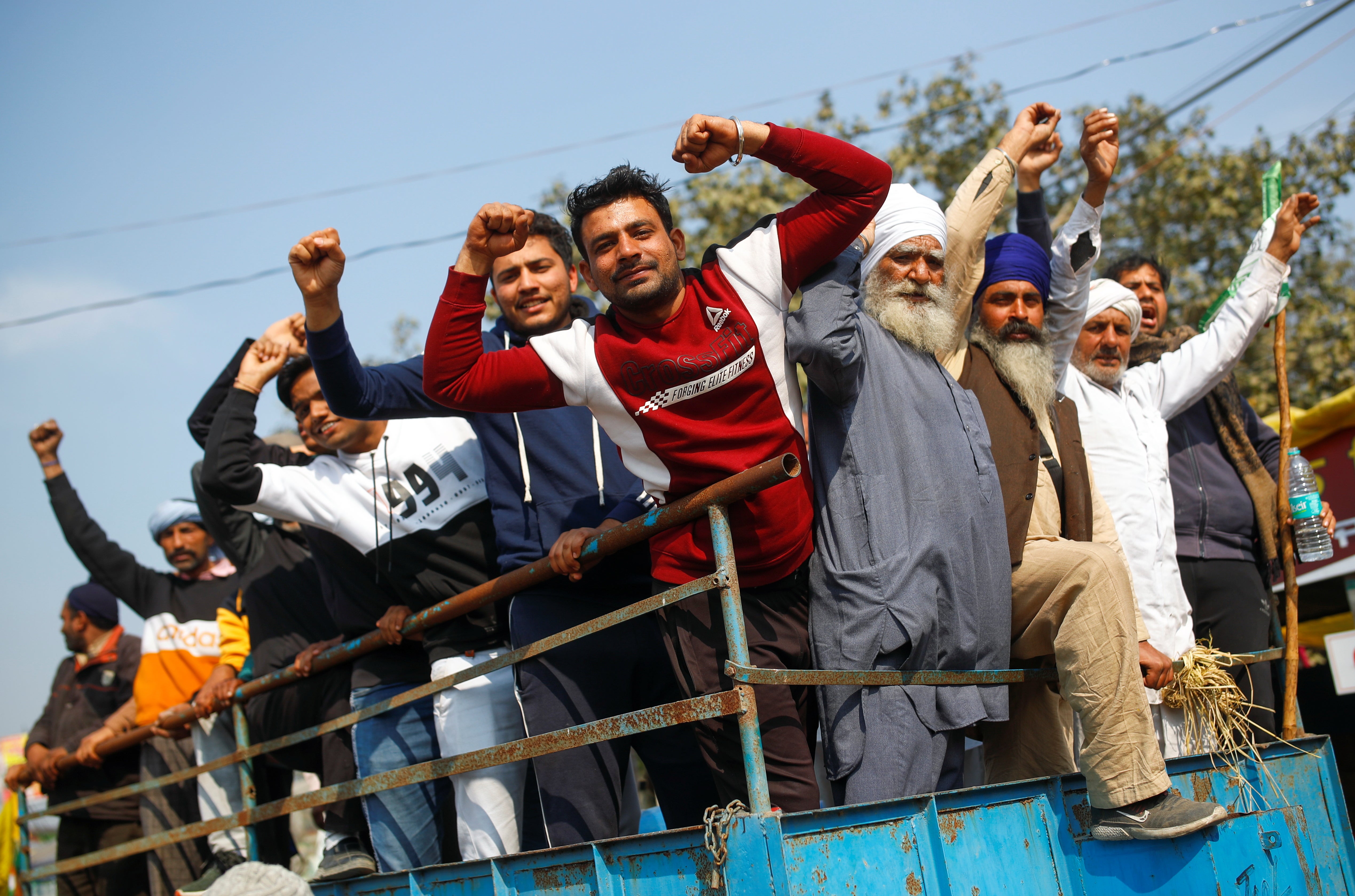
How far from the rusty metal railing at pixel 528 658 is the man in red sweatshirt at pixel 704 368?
167 mm

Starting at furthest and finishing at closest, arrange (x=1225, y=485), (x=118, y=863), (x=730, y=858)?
(x=118, y=863) → (x=1225, y=485) → (x=730, y=858)

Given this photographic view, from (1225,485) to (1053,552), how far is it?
217 centimetres

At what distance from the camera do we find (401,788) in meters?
3.83

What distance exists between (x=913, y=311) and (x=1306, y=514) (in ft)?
7.28

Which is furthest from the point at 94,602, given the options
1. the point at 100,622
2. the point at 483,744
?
the point at 483,744

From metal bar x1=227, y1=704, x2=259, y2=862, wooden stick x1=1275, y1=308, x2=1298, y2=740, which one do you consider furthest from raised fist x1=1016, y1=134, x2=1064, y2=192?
metal bar x1=227, y1=704, x2=259, y2=862

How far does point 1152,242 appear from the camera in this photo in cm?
1466

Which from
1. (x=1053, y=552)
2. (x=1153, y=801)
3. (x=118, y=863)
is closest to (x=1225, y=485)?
(x=1053, y=552)

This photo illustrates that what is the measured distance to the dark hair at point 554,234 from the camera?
402 cm

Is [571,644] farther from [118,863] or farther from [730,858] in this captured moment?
[118,863]

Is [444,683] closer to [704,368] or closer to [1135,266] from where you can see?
[704,368]

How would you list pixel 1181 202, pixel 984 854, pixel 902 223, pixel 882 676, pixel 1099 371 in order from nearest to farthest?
1. pixel 984 854
2. pixel 882 676
3. pixel 902 223
4. pixel 1099 371
5. pixel 1181 202

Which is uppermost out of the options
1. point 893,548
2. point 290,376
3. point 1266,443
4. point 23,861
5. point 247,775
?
point 290,376

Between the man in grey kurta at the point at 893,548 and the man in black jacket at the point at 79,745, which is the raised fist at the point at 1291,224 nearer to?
the man in grey kurta at the point at 893,548
